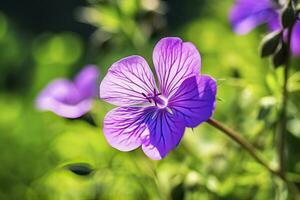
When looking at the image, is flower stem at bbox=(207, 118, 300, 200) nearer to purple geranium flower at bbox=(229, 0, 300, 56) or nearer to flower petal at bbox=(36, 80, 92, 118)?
purple geranium flower at bbox=(229, 0, 300, 56)

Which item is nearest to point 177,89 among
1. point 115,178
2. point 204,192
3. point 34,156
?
point 204,192

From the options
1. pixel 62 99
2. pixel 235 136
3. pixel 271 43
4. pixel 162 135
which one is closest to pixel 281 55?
pixel 271 43

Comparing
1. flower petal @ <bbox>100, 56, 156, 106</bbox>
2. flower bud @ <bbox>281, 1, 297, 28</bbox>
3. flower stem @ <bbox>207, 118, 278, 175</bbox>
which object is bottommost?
flower stem @ <bbox>207, 118, 278, 175</bbox>

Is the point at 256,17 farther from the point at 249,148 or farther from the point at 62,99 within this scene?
the point at 62,99

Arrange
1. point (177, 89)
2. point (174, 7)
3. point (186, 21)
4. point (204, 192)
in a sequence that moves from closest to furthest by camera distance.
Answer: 1. point (177, 89)
2. point (204, 192)
3. point (186, 21)
4. point (174, 7)

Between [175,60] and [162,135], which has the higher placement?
[175,60]

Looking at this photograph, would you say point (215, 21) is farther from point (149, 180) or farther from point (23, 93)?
point (149, 180)

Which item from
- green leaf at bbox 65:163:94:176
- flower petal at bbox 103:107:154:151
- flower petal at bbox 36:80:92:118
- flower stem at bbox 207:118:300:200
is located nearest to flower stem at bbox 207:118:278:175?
flower stem at bbox 207:118:300:200
